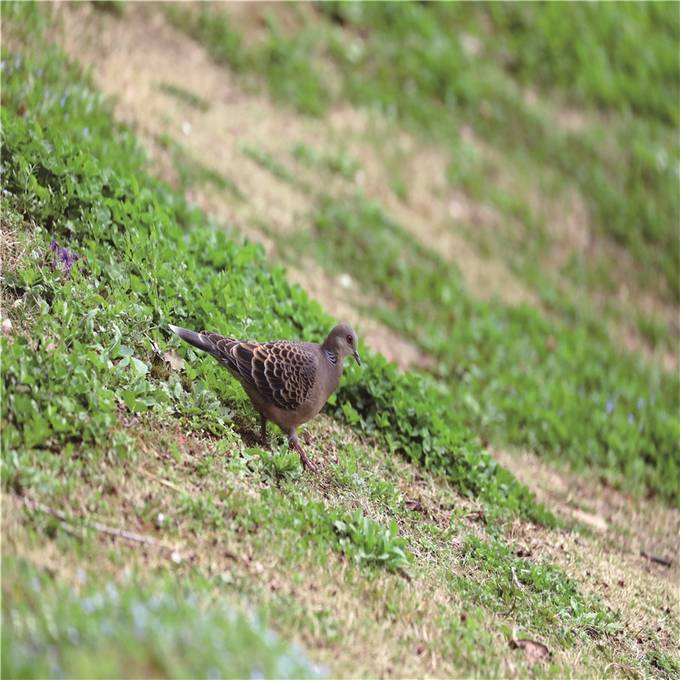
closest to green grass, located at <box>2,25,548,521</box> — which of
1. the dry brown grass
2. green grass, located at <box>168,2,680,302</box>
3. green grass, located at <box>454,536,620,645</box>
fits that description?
the dry brown grass

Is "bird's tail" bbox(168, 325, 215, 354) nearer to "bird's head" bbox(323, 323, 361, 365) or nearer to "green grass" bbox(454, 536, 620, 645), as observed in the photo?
"bird's head" bbox(323, 323, 361, 365)

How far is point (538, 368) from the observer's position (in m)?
10.3

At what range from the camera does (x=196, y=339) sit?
5684 mm

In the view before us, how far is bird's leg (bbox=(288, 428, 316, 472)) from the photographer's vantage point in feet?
19.0

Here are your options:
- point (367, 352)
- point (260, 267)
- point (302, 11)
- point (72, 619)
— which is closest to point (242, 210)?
point (260, 267)

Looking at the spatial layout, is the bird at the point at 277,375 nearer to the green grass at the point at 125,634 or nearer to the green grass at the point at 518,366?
the green grass at the point at 125,634

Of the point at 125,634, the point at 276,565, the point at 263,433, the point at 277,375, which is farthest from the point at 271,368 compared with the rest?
the point at 125,634

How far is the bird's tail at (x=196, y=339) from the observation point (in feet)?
18.5

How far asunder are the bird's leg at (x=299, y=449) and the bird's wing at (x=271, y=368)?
10.8 inches

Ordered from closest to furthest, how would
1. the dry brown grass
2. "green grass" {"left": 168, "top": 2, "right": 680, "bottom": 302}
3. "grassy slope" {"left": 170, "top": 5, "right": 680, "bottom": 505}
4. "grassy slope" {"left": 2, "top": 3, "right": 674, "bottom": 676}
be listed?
"grassy slope" {"left": 2, "top": 3, "right": 674, "bottom": 676} → the dry brown grass → "grassy slope" {"left": 170, "top": 5, "right": 680, "bottom": 505} → "green grass" {"left": 168, "top": 2, "right": 680, "bottom": 302}

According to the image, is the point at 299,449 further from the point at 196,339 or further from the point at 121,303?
the point at 121,303

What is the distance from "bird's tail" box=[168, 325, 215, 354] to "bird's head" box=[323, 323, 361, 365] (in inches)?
33.4

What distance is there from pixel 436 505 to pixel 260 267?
8.41 ft

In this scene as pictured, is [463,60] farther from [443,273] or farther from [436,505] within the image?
[436,505]
